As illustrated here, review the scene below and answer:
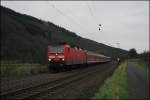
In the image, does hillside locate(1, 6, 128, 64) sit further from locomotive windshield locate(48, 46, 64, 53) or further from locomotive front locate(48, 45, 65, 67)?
locomotive front locate(48, 45, 65, 67)

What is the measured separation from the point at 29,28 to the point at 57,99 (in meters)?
113

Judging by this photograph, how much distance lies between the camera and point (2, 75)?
2922cm

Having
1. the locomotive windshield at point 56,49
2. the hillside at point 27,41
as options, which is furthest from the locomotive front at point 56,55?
the hillside at point 27,41

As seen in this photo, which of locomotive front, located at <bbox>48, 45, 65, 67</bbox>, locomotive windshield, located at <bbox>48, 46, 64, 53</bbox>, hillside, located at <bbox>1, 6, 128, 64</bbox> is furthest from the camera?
hillside, located at <bbox>1, 6, 128, 64</bbox>

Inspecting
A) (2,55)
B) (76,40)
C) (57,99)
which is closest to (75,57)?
(76,40)

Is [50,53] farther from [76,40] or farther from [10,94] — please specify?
[10,94]

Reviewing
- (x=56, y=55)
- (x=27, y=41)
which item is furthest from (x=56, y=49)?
(x=27, y=41)

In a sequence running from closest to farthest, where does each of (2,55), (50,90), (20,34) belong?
(50,90), (2,55), (20,34)

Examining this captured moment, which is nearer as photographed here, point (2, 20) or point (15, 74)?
point (15, 74)

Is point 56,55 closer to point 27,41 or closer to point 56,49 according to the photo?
point 56,49

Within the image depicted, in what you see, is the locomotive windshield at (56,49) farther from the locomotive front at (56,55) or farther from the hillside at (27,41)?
the hillside at (27,41)

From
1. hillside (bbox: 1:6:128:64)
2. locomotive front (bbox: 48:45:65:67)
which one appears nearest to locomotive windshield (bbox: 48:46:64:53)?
locomotive front (bbox: 48:45:65:67)

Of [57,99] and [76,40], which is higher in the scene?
[76,40]

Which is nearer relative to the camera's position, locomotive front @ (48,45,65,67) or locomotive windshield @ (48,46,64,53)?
locomotive front @ (48,45,65,67)
